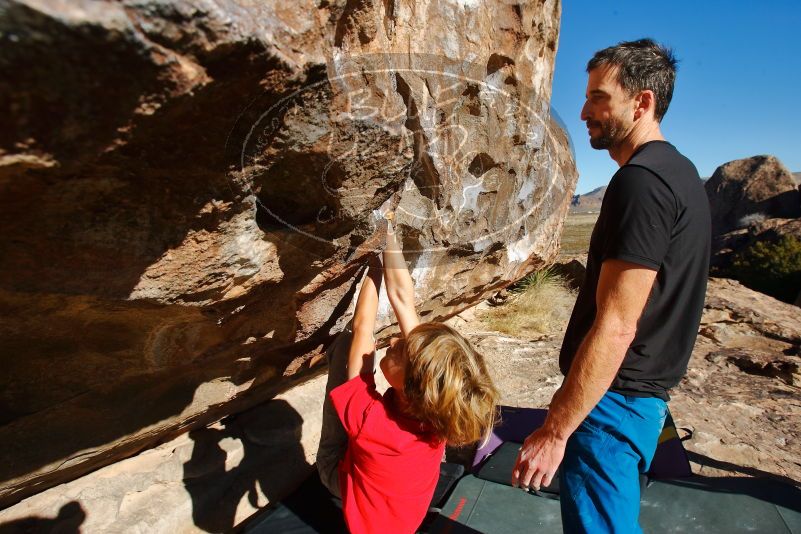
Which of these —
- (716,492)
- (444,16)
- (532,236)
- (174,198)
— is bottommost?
(716,492)

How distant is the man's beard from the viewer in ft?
4.89

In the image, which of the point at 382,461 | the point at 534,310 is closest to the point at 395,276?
the point at 382,461

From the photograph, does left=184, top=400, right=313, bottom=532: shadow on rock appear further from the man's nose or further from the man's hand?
the man's nose

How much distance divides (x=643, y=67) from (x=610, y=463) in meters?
1.19

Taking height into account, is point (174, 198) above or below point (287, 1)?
below

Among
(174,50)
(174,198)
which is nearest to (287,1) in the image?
(174,50)

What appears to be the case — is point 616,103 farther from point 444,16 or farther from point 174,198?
point 174,198

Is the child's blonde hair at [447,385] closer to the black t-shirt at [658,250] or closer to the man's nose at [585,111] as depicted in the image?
the black t-shirt at [658,250]

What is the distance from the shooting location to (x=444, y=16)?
1819 millimetres

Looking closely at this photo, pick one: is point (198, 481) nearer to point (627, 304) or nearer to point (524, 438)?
point (524, 438)

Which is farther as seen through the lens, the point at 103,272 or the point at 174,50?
the point at 103,272

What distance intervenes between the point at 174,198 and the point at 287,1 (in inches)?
20.5

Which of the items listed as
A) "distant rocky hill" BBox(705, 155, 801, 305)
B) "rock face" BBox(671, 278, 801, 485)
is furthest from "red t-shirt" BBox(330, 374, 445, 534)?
"distant rocky hill" BBox(705, 155, 801, 305)

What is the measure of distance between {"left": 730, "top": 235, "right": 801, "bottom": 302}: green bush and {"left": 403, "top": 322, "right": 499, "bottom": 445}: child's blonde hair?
11114 mm
